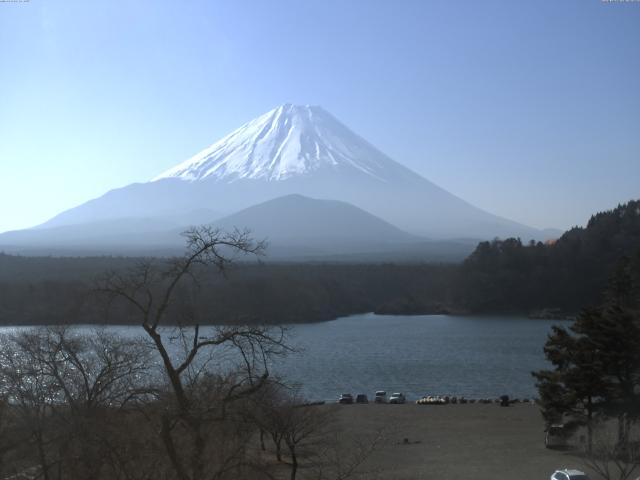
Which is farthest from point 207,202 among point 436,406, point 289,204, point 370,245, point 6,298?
point 436,406

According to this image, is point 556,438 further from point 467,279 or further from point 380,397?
point 467,279

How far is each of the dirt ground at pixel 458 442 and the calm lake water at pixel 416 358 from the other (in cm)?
188

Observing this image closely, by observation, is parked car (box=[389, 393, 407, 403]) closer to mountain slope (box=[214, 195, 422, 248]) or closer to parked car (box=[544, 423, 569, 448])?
parked car (box=[544, 423, 569, 448])

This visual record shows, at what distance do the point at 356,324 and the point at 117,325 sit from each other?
49.1 ft

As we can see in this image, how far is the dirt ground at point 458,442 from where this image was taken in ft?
31.7

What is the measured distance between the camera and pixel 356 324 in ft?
113

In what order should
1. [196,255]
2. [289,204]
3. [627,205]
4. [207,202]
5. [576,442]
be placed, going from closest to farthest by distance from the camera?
1. [196,255]
2. [576,442]
3. [627,205]
4. [289,204]
5. [207,202]

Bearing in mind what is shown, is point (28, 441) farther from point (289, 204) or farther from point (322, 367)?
point (289, 204)

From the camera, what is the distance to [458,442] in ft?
38.8

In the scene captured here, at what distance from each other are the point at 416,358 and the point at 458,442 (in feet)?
37.4

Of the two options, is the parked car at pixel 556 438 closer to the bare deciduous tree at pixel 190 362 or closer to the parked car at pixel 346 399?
the parked car at pixel 346 399

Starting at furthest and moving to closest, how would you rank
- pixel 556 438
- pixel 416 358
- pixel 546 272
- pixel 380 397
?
pixel 546 272 < pixel 416 358 < pixel 380 397 < pixel 556 438

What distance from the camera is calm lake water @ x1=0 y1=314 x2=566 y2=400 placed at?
59.8ft

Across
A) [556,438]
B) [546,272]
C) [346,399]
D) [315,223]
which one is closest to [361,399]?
[346,399]
